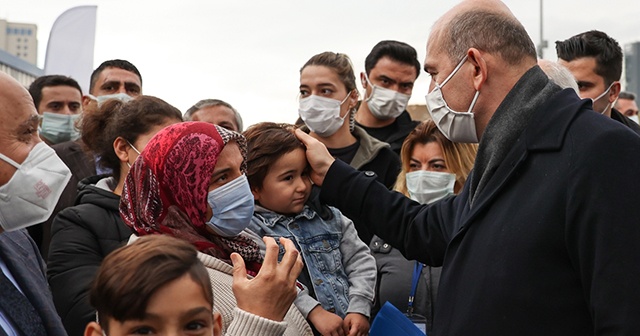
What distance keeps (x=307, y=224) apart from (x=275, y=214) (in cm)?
17

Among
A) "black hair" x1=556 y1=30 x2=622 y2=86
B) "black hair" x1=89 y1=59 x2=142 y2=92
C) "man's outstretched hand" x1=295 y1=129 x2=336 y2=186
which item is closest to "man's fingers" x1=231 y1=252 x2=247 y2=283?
"man's outstretched hand" x1=295 y1=129 x2=336 y2=186

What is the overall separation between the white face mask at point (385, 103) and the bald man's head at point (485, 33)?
159 inches

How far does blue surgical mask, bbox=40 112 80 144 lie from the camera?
7449 mm

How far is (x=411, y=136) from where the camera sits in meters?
5.70

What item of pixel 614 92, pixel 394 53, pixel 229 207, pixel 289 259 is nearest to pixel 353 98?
pixel 394 53

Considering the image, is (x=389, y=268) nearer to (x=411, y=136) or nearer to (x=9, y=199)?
(x=411, y=136)

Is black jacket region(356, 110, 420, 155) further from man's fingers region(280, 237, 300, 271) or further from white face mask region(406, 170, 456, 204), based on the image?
man's fingers region(280, 237, 300, 271)

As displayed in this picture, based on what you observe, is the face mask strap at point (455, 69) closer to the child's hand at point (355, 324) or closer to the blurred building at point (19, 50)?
the child's hand at point (355, 324)

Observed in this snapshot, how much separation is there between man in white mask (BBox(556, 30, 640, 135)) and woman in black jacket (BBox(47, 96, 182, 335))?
3203 millimetres

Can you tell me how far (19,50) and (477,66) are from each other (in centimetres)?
9063

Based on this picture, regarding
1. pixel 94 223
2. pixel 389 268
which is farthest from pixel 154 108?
pixel 389 268

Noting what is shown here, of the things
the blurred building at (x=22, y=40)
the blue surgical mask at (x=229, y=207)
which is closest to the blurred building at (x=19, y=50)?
the blurred building at (x=22, y=40)

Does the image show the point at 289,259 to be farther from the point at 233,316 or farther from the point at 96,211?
the point at 96,211

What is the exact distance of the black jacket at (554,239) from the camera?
8.31ft
